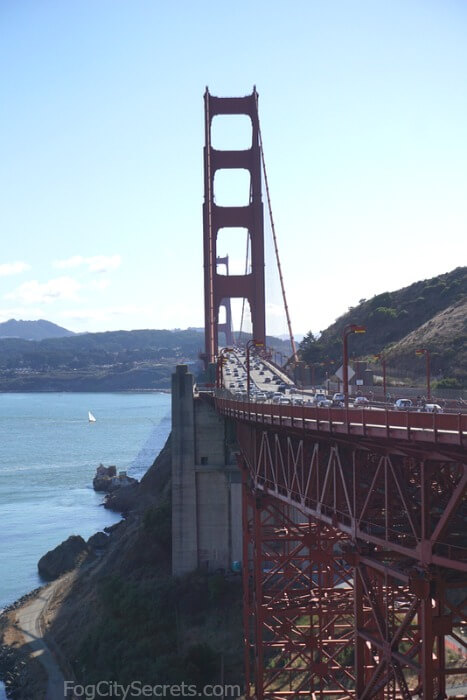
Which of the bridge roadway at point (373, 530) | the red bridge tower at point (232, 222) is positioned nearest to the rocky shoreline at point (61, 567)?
the bridge roadway at point (373, 530)

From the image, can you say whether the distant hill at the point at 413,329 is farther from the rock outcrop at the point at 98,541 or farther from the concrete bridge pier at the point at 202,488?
the rock outcrop at the point at 98,541

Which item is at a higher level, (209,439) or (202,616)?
(209,439)

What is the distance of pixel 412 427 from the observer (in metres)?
12.3

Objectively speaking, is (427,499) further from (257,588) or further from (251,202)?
(251,202)

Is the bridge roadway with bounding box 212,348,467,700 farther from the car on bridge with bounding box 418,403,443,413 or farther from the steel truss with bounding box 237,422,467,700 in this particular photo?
the car on bridge with bounding box 418,403,443,413

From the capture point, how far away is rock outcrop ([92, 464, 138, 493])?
6568 cm

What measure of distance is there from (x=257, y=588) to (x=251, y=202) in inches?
1718

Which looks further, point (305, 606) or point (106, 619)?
point (106, 619)

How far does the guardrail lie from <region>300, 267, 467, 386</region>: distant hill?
26.2 metres

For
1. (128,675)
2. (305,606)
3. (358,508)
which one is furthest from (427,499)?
(128,675)

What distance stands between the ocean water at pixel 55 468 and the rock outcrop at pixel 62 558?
1.79 feet

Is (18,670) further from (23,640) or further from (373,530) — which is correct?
(373,530)

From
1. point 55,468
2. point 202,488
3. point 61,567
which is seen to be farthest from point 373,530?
point 55,468

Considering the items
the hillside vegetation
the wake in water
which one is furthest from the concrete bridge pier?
the wake in water
